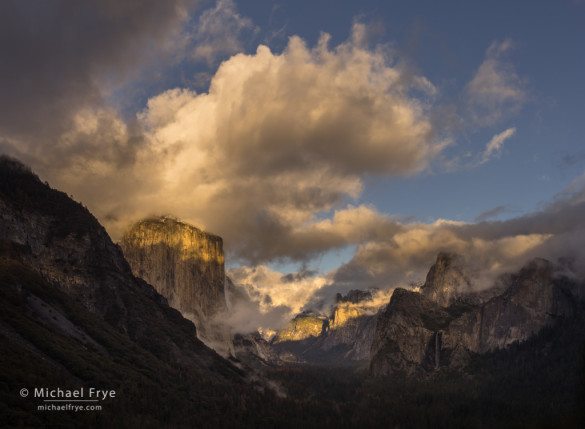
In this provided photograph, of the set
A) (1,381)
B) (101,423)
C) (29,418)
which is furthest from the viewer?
(101,423)

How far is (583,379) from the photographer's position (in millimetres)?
184625

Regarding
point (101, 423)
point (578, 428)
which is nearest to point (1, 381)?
point (101, 423)

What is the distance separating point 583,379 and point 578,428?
1738cm

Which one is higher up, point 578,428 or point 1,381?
point 1,381

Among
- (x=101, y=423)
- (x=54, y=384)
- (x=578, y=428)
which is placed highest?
(x=54, y=384)

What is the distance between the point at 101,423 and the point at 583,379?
185 metres

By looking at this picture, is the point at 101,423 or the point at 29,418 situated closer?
the point at 29,418

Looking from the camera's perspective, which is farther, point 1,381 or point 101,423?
point 101,423

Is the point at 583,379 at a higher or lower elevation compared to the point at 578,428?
higher

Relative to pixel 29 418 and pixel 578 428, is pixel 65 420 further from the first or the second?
pixel 578 428

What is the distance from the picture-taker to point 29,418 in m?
170

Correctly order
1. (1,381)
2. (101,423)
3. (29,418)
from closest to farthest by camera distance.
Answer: (29,418), (1,381), (101,423)

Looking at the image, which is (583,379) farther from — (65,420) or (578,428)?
(65,420)

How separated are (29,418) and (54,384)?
1168 inches
